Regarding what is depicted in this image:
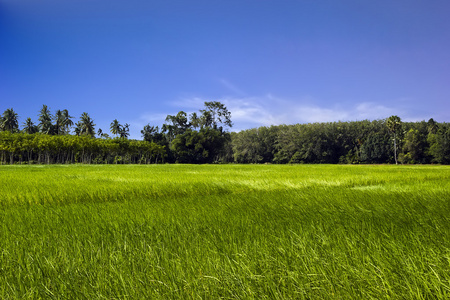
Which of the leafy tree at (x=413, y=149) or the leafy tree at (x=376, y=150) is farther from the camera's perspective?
the leafy tree at (x=376, y=150)

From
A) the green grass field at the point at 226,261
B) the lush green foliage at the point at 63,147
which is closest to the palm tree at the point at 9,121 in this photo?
the lush green foliage at the point at 63,147

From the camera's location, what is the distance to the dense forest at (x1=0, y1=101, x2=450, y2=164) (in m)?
66.7

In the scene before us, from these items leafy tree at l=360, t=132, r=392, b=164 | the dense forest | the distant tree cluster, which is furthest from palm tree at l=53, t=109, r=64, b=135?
leafy tree at l=360, t=132, r=392, b=164

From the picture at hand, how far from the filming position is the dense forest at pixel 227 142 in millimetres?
66688

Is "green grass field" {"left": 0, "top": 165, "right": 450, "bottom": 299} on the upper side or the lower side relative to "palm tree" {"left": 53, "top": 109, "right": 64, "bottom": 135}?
lower

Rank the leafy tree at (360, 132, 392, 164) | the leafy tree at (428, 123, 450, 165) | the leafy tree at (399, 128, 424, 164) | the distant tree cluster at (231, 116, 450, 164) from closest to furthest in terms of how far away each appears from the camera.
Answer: the leafy tree at (428, 123, 450, 165) → the leafy tree at (399, 128, 424, 164) → the distant tree cluster at (231, 116, 450, 164) → the leafy tree at (360, 132, 392, 164)

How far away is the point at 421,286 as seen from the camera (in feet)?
6.14

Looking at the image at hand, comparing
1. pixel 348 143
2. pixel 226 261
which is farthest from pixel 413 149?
pixel 226 261

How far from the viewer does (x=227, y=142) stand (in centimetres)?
8275

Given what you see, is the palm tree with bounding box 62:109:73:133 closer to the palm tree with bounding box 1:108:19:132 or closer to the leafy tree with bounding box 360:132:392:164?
the palm tree with bounding box 1:108:19:132

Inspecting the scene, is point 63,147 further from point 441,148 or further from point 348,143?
point 441,148

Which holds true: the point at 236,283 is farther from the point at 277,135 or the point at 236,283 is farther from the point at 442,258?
the point at 277,135

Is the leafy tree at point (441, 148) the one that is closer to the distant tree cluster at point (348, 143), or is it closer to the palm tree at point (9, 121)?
the distant tree cluster at point (348, 143)

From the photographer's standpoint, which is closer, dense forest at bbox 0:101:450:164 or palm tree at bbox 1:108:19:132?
dense forest at bbox 0:101:450:164
